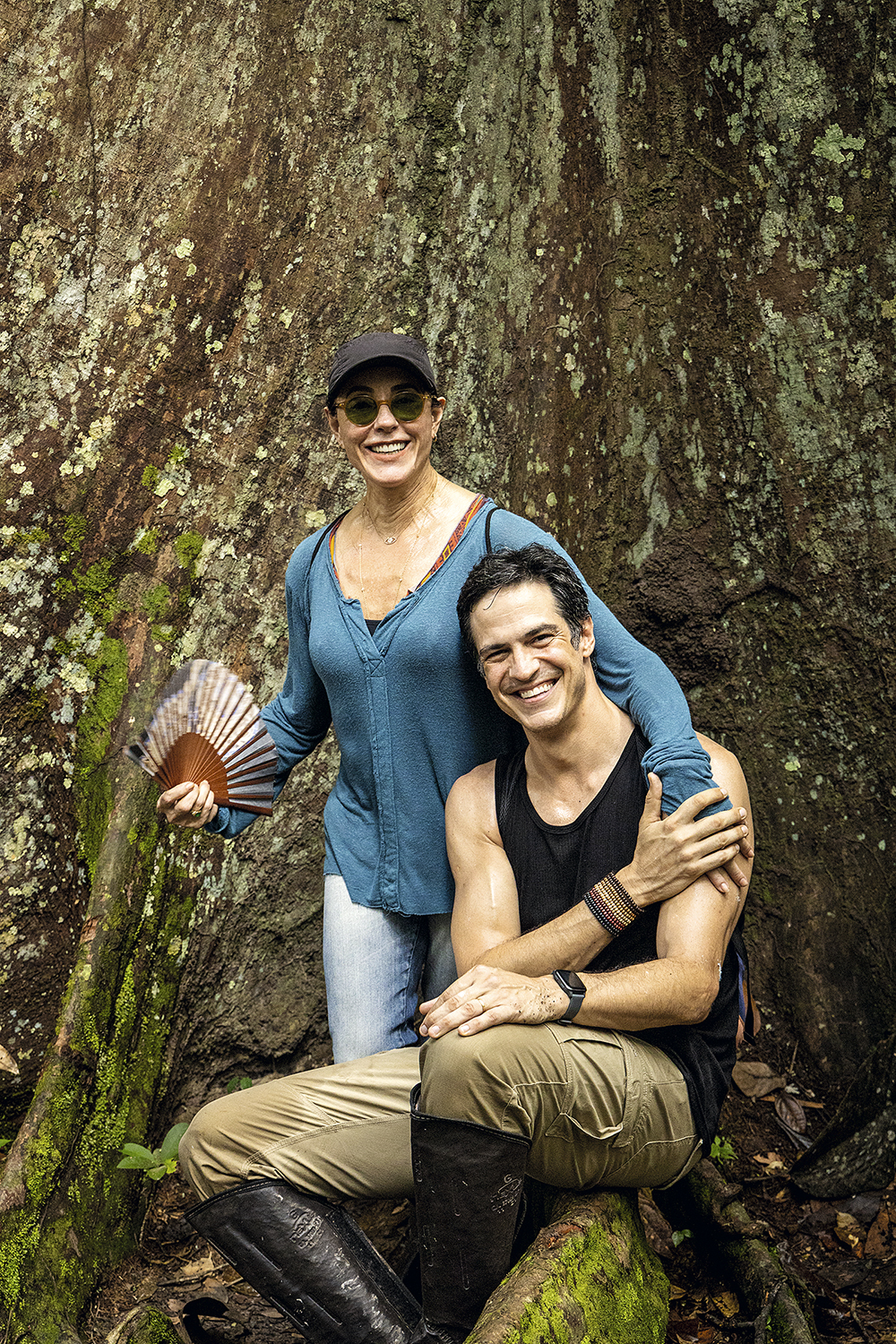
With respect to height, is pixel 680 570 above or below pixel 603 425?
below

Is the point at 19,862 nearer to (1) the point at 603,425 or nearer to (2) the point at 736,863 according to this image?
(2) the point at 736,863

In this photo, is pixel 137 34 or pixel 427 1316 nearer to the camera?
pixel 427 1316

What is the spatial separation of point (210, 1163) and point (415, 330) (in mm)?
2893

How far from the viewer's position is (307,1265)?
276 centimetres

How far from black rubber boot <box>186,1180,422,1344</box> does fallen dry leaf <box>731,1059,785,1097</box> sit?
1.62 metres

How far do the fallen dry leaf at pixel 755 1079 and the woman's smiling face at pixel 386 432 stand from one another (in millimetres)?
2507

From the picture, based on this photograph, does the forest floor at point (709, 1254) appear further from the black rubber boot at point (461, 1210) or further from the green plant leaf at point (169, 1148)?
the black rubber boot at point (461, 1210)

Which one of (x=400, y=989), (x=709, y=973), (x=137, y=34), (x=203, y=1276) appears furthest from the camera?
(x=137, y=34)

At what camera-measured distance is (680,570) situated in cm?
401

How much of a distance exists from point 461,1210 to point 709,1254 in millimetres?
1427

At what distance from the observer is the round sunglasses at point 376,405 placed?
2.95 metres

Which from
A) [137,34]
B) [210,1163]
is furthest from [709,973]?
[137,34]

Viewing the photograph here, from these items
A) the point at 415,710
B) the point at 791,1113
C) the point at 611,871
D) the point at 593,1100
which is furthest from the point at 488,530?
the point at 791,1113

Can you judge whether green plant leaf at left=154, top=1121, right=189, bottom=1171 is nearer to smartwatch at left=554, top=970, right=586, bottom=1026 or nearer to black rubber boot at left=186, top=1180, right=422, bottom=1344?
black rubber boot at left=186, top=1180, right=422, bottom=1344
